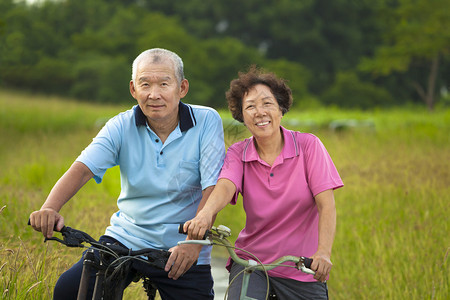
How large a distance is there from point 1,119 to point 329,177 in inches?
686

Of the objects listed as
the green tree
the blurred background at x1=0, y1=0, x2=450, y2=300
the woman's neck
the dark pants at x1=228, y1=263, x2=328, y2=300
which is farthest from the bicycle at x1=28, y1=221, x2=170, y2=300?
the green tree

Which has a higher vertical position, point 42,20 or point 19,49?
point 42,20

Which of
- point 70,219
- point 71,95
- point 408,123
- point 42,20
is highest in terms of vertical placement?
point 42,20

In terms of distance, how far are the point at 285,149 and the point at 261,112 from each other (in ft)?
0.77

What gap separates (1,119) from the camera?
62.0 feet

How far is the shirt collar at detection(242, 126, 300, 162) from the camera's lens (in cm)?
320

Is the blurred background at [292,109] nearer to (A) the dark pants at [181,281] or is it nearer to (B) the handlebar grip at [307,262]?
(A) the dark pants at [181,281]

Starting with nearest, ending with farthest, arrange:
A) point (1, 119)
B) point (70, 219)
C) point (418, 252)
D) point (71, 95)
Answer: point (418, 252)
point (70, 219)
point (1, 119)
point (71, 95)

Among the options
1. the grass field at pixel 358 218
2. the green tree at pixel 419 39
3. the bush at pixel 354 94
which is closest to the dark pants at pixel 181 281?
the grass field at pixel 358 218

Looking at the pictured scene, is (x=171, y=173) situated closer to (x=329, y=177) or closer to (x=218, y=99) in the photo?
(x=329, y=177)

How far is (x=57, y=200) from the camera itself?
118 inches

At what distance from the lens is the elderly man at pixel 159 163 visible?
127 inches

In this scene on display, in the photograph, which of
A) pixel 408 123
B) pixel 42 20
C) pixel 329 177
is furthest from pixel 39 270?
pixel 42 20

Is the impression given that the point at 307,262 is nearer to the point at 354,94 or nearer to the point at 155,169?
the point at 155,169
